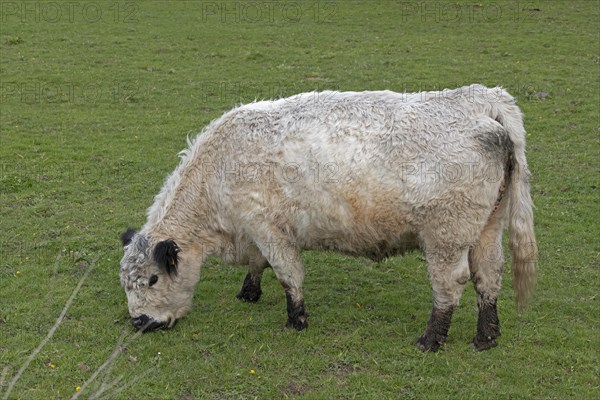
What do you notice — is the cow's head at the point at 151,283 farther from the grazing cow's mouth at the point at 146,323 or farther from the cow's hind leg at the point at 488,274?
the cow's hind leg at the point at 488,274

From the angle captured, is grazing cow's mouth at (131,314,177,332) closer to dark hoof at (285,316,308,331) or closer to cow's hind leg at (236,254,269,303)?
cow's hind leg at (236,254,269,303)

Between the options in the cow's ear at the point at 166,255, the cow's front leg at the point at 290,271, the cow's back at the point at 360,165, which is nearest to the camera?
the cow's back at the point at 360,165

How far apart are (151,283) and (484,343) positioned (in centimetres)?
406

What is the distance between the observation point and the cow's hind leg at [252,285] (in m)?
9.83

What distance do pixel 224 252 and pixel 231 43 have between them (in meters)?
17.3

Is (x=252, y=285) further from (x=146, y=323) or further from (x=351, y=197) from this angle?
(x=351, y=197)

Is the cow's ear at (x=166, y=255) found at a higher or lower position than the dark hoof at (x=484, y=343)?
higher

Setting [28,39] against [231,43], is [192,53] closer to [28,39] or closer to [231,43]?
[231,43]

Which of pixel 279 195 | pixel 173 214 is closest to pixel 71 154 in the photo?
pixel 173 214

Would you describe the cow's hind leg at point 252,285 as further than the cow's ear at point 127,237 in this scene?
Yes

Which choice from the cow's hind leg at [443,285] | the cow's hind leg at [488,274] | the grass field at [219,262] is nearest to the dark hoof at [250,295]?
the grass field at [219,262]

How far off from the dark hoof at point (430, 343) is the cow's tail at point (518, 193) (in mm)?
1233

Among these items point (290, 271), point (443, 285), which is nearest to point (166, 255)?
point (290, 271)

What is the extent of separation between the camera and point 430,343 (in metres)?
8.65
